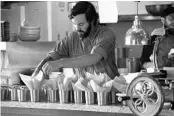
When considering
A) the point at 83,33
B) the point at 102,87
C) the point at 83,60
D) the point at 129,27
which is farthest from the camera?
the point at 129,27

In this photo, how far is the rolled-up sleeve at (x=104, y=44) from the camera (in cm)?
390

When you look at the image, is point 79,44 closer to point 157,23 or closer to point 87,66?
point 87,66

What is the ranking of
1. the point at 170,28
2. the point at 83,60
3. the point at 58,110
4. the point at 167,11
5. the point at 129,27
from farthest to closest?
the point at 129,27 < the point at 167,11 < the point at 170,28 < the point at 83,60 < the point at 58,110

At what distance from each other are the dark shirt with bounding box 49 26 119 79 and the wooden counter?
2.68ft

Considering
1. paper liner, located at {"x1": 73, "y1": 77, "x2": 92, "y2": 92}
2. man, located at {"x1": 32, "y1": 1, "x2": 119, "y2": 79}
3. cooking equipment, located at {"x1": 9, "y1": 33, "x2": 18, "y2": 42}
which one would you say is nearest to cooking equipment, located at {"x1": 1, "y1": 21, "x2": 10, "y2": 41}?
cooking equipment, located at {"x1": 9, "y1": 33, "x2": 18, "y2": 42}

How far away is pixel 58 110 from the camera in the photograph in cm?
329

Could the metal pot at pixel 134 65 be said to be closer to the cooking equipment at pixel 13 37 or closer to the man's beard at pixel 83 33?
the cooking equipment at pixel 13 37

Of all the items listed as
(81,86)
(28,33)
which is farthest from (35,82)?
(28,33)

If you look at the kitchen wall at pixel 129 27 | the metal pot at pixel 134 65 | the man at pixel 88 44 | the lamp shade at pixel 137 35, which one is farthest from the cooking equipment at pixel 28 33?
the kitchen wall at pixel 129 27

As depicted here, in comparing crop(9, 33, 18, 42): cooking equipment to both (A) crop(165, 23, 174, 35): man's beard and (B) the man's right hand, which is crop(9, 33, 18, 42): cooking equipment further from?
(B) the man's right hand

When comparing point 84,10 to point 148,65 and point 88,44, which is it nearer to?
point 88,44

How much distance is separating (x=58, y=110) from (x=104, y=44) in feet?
3.05

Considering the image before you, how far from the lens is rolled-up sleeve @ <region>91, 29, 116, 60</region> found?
390 centimetres

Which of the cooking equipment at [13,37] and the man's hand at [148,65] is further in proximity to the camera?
the man's hand at [148,65]
